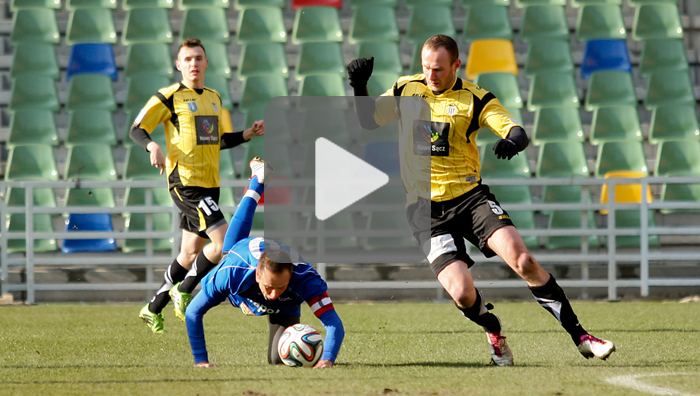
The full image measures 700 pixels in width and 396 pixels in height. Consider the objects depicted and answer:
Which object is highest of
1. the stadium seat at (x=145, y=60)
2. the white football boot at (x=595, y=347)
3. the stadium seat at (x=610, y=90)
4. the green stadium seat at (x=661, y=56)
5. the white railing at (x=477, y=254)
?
the green stadium seat at (x=661, y=56)

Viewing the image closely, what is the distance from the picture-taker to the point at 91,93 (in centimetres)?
1031

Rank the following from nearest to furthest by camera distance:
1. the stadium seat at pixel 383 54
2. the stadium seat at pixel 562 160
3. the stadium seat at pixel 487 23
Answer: the stadium seat at pixel 562 160 < the stadium seat at pixel 383 54 < the stadium seat at pixel 487 23

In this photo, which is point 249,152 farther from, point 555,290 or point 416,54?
point 555,290

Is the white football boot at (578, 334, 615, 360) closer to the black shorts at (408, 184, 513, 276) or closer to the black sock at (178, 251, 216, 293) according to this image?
the black shorts at (408, 184, 513, 276)

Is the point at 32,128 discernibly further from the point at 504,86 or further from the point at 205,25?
the point at 504,86

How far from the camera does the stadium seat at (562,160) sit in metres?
9.62

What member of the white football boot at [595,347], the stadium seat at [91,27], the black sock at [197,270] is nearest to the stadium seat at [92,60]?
the stadium seat at [91,27]

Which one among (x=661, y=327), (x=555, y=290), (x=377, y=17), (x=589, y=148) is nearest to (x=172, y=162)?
(x=555, y=290)

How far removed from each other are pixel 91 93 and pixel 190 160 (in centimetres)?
494

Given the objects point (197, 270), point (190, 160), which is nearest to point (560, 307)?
point (197, 270)

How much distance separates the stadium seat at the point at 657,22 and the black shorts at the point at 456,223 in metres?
7.48

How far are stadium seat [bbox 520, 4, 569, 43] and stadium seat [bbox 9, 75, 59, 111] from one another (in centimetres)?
600

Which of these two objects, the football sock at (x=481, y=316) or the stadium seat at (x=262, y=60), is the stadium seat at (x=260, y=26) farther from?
the football sock at (x=481, y=316)

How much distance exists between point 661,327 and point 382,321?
213 centimetres
